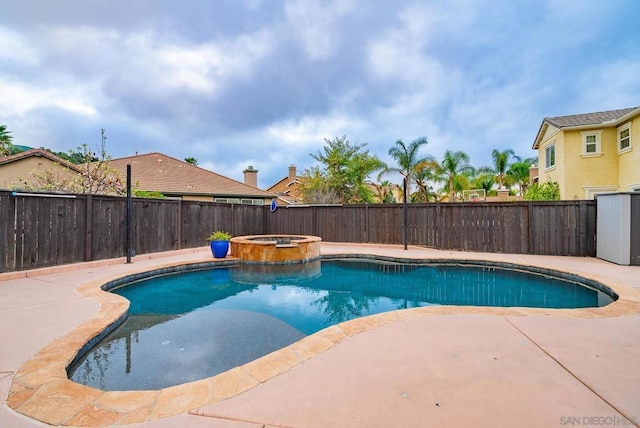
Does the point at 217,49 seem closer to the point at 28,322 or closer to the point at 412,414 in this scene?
the point at 28,322

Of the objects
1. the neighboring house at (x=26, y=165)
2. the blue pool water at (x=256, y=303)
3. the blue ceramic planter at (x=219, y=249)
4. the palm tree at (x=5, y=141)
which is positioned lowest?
the blue pool water at (x=256, y=303)

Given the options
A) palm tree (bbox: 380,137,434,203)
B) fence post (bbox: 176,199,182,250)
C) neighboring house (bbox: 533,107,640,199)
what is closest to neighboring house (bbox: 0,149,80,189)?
fence post (bbox: 176,199,182,250)

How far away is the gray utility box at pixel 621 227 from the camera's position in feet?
22.7

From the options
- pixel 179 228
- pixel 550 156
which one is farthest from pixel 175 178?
pixel 550 156

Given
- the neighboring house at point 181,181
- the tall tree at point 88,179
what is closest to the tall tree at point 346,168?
the neighboring house at point 181,181

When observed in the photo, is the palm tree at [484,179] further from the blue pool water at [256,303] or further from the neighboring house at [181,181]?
the blue pool water at [256,303]

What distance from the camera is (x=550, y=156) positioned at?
15.5m

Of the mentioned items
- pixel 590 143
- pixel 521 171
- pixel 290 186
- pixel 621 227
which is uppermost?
pixel 521 171

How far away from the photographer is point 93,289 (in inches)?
197

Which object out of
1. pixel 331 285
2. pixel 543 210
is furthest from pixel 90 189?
pixel 543 210

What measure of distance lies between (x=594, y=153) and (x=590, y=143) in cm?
51

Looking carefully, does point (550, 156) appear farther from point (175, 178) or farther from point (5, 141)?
point (5, 141)

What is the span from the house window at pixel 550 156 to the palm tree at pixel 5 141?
3019 centimetres

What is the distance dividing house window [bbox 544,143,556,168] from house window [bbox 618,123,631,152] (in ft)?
8.11
